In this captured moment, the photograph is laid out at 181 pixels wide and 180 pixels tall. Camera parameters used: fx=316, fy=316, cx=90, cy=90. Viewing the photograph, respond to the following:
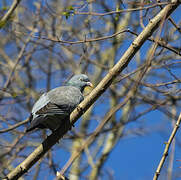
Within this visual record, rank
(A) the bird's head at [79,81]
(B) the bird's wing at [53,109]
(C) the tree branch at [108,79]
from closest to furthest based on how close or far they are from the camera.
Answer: (C) the tree branch at [108,79], (B) the bird's wing at [53,109], (A) the bird's head at [79,81]

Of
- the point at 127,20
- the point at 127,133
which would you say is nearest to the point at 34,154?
the point at 127,133

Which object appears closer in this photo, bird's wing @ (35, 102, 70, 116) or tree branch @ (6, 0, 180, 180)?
tree branch @ (6, 0, 180, 180)

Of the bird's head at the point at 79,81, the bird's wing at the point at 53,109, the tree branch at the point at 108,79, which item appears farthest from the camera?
the bird's head at the point at 79,81

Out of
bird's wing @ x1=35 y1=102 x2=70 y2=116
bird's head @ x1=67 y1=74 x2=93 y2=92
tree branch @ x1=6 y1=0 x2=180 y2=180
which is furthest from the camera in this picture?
bird's head @ x1=67 y1=74 x2=93 y2=92

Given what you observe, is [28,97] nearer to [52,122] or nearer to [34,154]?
[52,122]

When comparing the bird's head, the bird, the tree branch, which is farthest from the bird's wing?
the bird's head

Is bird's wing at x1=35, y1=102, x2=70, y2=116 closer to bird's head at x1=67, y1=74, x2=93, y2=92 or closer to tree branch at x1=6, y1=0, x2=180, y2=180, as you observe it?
tree branch at x1=6, y1=0, x2=180, y2=180

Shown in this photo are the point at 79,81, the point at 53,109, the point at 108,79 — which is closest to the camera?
the point at 108,79

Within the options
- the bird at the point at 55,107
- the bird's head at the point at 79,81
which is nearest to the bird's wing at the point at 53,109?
the bird at the point at 55,107

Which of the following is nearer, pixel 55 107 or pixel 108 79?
pixel 108 79

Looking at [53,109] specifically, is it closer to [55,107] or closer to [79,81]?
[55,107]

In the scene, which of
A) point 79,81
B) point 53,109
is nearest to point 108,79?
point 53,109

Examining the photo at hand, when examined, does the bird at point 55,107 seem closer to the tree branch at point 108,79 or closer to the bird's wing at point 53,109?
the bird's wing at point 53,109

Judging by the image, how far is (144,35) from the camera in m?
3.14
